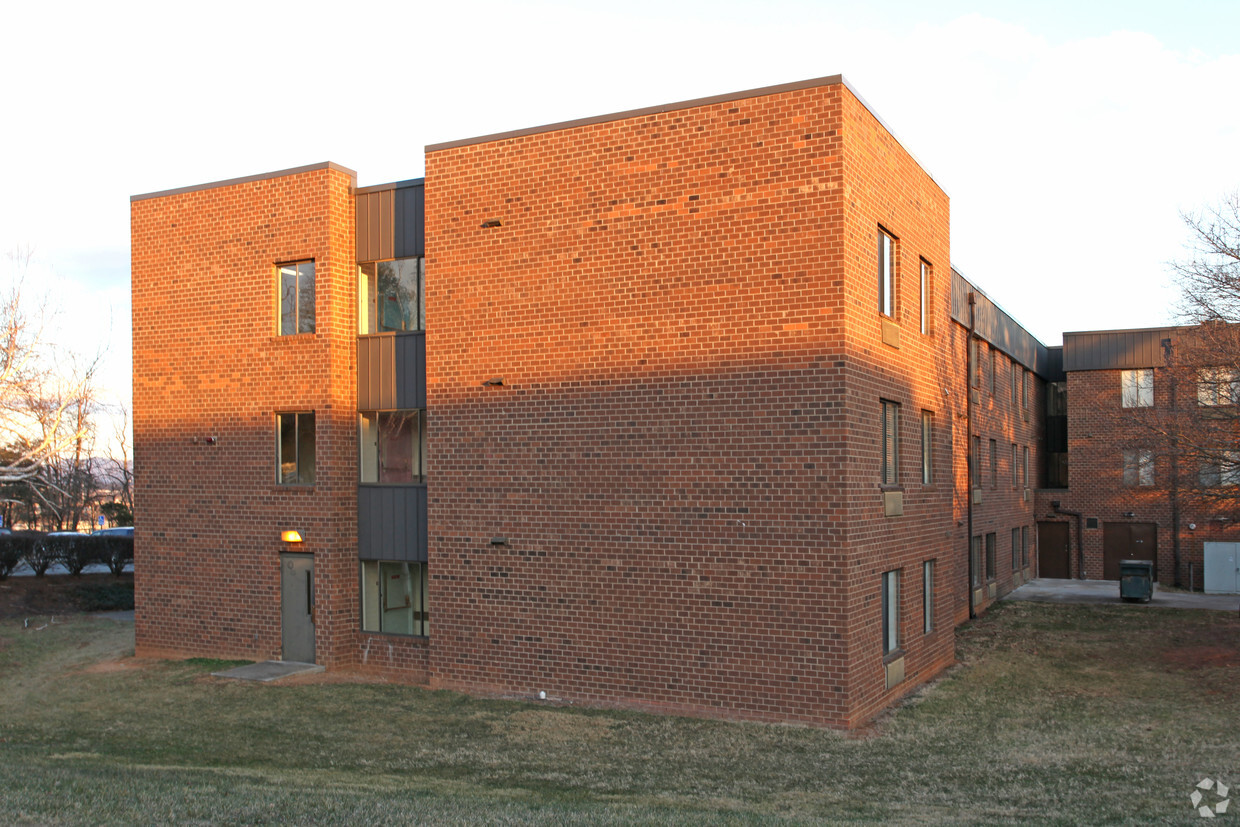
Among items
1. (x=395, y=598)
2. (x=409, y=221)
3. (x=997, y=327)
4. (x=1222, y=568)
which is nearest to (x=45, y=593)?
(x=395, y=598)

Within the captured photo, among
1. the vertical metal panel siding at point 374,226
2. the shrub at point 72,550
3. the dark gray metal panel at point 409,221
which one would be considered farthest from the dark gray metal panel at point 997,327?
the shrub at point 72,550

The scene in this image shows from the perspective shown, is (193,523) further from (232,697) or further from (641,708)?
(641,708)

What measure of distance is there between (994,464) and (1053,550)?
30.0 ft

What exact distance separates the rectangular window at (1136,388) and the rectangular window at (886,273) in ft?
78.6

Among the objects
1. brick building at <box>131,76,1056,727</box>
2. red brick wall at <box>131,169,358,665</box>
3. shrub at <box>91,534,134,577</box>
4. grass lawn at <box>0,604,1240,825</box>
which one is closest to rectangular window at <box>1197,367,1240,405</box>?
grass lawn at <box>0,604,1240,825</box>

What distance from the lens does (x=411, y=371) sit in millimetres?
17219

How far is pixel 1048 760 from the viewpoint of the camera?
39.6 feet

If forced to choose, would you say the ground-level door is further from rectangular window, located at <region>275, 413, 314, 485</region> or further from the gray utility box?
rectangular window, located at <region>275, 413, 314, 485</region>

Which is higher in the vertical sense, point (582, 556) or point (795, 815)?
point (582, 556)

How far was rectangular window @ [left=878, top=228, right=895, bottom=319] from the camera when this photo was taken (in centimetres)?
1570

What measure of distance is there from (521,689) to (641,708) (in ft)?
6.73

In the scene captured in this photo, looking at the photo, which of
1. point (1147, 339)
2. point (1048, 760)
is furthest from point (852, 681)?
point (1147, 339)

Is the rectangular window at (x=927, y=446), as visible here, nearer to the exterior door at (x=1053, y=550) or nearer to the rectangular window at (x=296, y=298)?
the rectangular window at (x=296, y=298)

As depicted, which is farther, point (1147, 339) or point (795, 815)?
point (1147, 339)
